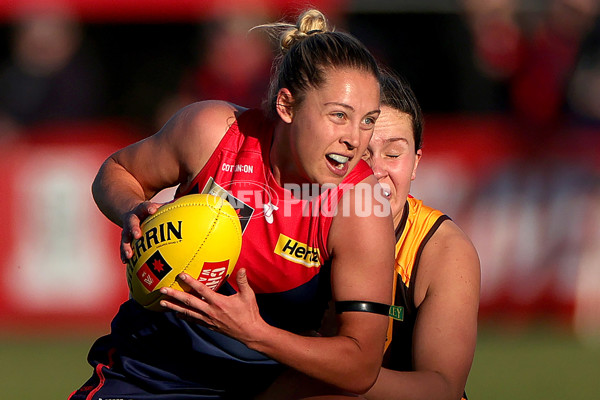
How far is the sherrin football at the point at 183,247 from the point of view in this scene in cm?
342

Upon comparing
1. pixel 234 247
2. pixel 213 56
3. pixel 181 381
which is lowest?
pixel 181 381

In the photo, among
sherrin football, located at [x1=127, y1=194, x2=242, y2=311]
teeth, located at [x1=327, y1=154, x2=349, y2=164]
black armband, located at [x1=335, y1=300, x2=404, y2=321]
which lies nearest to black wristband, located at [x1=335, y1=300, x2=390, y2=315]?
black armband, located at [x1=335, y1=300, x2=404, y2=321]

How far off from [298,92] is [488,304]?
482 centimetres

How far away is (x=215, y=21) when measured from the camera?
341 inches

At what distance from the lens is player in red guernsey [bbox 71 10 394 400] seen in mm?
3459

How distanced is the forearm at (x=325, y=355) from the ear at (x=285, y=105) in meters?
0.88

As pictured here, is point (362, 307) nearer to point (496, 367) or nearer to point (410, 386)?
point (410, 386)

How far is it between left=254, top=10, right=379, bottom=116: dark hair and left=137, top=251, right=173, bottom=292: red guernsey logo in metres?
0.83

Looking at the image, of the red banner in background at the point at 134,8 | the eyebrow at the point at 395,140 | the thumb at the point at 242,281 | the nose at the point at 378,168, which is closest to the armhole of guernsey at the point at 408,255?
the nose at the point at 378,168

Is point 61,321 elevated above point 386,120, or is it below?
below

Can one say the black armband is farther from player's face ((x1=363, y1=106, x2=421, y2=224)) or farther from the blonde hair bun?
the blonde hair bun

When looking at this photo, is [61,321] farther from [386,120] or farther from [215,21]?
[386,120]

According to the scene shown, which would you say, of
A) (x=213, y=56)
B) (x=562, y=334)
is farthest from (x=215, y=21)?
(x=562, y=334)

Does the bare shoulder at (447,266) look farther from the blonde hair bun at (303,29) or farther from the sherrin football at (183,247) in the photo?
the blonde hair bun at (303,29)
